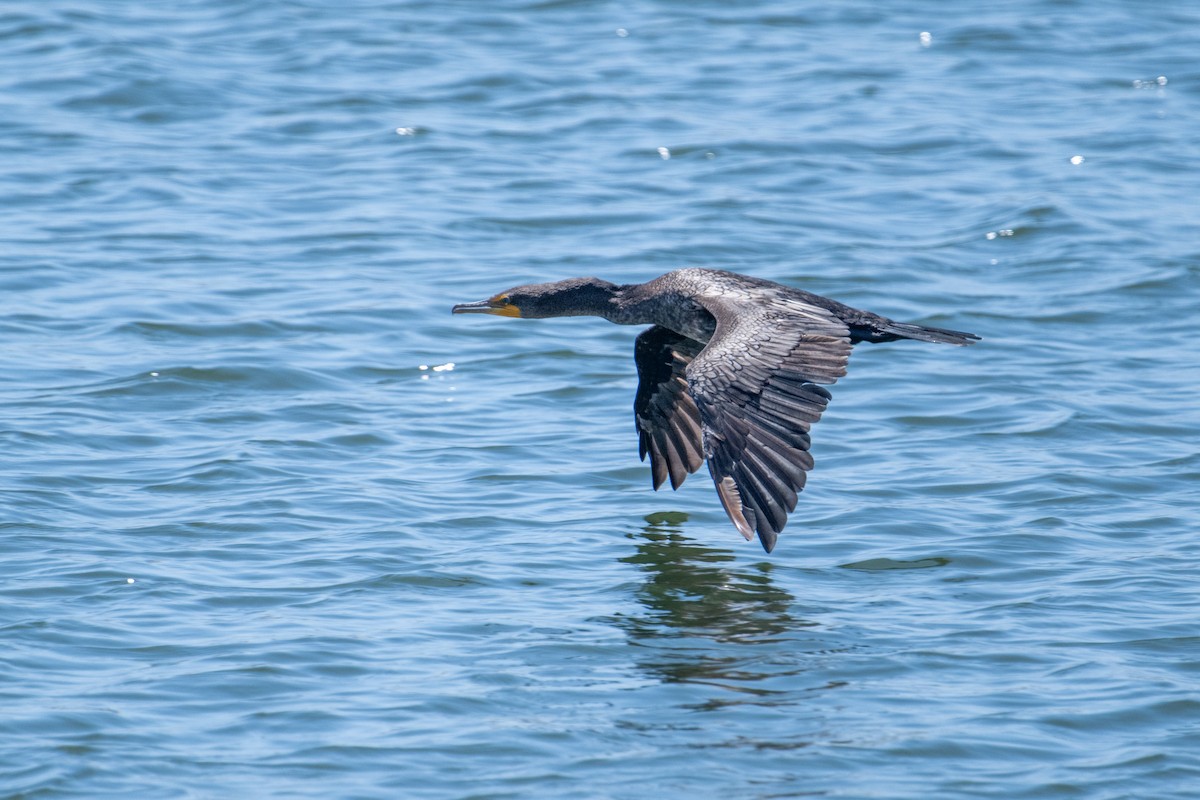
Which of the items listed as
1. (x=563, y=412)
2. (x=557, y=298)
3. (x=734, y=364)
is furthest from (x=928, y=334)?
(x=563, y=412)

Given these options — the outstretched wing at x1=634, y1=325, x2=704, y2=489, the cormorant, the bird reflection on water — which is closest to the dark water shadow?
the bird reflection on water

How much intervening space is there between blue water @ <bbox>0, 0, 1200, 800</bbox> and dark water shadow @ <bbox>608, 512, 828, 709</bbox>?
0.09 ft

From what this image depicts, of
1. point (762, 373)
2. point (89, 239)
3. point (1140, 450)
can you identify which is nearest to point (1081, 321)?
point (1140, 450)

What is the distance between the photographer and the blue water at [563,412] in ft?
20.6

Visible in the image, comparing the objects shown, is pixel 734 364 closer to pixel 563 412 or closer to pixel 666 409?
pixel 666 409

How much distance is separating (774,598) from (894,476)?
1890 millimetres

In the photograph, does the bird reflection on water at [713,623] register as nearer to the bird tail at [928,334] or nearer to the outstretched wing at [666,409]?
the outstretched wing at [666,409]

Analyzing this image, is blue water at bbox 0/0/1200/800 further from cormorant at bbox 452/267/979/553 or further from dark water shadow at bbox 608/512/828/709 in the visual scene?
cormorant at bbox 452/267/979/553

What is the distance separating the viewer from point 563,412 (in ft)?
33.9

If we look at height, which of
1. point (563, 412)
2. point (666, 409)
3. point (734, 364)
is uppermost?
point (734, 364)

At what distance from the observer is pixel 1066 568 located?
790 cm

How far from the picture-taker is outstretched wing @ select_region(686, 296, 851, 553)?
6992mm

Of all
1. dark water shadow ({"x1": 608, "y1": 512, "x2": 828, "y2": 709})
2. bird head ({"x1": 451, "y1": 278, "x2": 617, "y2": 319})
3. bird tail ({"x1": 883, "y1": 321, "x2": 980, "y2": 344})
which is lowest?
dark water shadow ({"x1": 608, "y1": 512, "x2": 828, "y2": 709})

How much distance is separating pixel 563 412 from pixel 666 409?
142 centimetres
